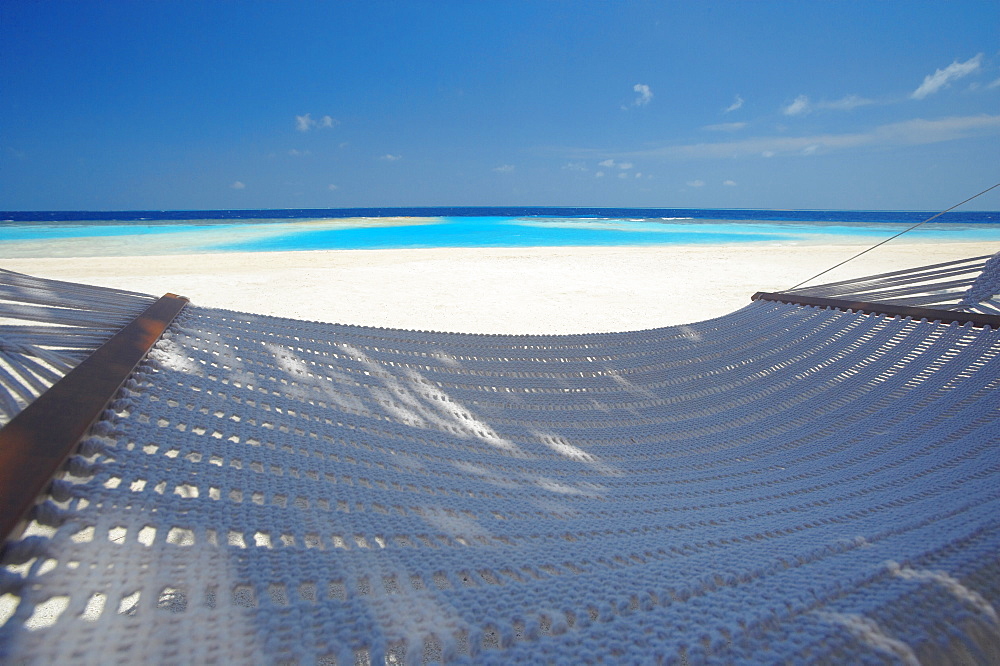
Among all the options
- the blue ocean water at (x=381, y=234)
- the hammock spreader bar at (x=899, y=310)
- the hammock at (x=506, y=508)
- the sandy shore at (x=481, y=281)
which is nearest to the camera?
the hammock at (x=506, y=508)

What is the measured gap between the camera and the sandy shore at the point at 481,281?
3.27m

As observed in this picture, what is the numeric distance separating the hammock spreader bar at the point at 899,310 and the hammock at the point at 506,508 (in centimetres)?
3

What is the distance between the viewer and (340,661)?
33cm

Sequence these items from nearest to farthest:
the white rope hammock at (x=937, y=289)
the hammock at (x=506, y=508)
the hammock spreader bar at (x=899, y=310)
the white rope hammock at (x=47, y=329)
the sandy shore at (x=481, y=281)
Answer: the hammock at (x=506, y=508) < the white rope hammock at (x=47, y=329) < the hammock spreader bar at (x=899, y=310) < the white rope hammock at (x=937, y=289) < the sandy shore at (x=481, y=281)

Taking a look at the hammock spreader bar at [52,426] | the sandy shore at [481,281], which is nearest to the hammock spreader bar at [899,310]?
the sandy shore at [481,281]

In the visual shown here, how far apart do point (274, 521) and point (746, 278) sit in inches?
203

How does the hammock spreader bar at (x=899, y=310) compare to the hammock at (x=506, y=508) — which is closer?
the hammock at (x=506, y=508)

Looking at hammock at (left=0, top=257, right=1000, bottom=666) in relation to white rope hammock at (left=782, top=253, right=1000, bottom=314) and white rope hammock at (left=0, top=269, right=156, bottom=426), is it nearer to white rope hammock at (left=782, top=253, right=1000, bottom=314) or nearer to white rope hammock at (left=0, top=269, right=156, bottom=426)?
white rope hammock at (left=0, top=269, right=156, bottom=426)

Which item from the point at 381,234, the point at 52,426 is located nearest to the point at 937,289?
the point at 52,426

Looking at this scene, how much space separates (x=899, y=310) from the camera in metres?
1.52

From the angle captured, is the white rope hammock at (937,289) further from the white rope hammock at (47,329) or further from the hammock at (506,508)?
the white rope hammock at (47,329)

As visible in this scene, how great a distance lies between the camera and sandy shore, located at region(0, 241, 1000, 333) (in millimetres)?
3273

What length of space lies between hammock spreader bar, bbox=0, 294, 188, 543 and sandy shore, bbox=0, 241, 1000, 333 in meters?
2.13

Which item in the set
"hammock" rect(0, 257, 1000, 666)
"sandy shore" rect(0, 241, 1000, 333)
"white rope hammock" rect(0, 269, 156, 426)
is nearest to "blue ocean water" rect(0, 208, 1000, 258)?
"sandy shore" rect(0, 241, 1000, 333)
